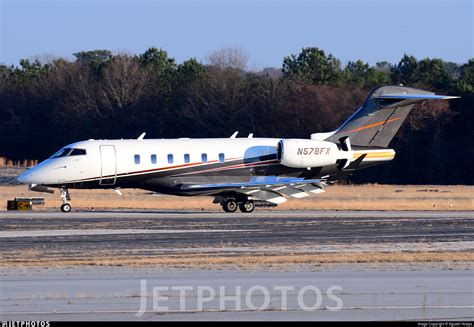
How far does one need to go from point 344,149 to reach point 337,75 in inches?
1587

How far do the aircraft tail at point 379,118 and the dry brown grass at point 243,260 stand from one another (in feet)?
63.1

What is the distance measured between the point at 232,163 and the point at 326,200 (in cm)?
833

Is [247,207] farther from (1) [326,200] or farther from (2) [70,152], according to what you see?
(1) [326,200]

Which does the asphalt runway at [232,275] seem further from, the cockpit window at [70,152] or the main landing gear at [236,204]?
the cockpit window at [70,152]

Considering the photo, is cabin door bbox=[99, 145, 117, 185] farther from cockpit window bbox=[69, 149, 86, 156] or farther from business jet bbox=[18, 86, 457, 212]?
cockpit window bbox=[69, 149, 86, 156]

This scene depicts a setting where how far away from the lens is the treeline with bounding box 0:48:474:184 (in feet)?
231

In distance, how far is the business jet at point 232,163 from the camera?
40.4m

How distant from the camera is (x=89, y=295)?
53.5ft

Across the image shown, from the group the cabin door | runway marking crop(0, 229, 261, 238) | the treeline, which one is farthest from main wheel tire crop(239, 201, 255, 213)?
the treeline

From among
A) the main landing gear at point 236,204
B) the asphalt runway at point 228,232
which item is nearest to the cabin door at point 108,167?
the asphalt runway at point 228,232

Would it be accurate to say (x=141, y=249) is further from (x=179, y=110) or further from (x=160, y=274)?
(x=179, y=110)

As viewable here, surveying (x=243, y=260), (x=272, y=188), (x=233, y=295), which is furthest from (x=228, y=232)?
(x=233, y=295)

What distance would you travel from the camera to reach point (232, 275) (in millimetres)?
19406

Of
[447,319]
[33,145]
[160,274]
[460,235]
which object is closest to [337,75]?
[33,145]
